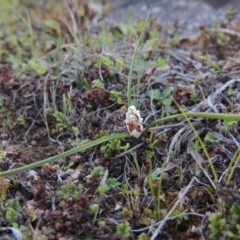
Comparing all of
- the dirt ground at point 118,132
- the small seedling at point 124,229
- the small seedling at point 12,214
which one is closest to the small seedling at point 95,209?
the dirt ground at point 118,132

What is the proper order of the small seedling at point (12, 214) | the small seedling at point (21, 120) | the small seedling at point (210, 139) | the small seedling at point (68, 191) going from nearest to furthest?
the small seedling at point (12, 214), the small seedling at point (68, 191), the small seedling at point (210, 139), the small seedling at point (21, 120)

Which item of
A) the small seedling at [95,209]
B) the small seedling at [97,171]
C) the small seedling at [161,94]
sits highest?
the small seedling at [161,94]

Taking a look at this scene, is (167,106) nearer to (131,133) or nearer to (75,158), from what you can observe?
(131,133)

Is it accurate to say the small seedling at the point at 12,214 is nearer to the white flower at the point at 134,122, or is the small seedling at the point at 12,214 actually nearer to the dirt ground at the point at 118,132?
the dirt ground at the point at 118,132

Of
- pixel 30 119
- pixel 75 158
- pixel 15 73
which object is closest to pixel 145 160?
pixel 75 158

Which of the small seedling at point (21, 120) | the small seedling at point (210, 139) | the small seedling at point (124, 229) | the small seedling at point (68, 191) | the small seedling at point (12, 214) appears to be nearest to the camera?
the small seedling at point (124, 229)

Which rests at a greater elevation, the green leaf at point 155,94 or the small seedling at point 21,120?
the green leaf at point 155,94

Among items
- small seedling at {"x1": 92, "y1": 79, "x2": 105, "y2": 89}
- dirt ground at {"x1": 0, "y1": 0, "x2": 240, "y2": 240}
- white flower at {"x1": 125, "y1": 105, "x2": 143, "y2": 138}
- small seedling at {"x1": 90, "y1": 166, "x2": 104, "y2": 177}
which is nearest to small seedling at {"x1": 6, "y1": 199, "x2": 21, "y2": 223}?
Result: dirt ground at {"x1": 0, "y1": 0, "x2": 240, "y2": 240}

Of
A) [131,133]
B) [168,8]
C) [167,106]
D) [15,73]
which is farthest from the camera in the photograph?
[168,8]

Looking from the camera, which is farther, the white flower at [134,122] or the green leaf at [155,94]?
the green leaf at [155,94]
